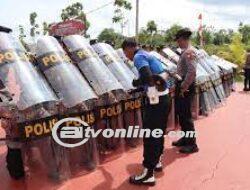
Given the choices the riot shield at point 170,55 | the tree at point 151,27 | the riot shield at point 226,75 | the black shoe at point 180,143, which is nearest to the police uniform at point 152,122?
the black shoe at point 180,143

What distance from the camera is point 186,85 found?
6.93 metres

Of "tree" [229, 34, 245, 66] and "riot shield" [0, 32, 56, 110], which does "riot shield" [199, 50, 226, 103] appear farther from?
"tree" [229, 34, 245, 66]

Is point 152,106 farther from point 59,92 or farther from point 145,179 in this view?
point 59,92

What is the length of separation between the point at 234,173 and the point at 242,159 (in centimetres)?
76

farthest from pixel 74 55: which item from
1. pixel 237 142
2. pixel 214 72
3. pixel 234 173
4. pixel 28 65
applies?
pixel 214 72

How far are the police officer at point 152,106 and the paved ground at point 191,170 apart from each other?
0.22 meters

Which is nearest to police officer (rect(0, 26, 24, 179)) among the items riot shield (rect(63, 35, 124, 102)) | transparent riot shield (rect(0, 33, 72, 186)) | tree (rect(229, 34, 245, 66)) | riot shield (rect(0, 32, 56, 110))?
transparent riot shield (rect(0, 33, 72, 186))

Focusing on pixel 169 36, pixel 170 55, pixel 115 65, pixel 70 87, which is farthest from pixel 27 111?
pixel 169 36

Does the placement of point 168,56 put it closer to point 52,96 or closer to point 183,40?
point 183,40

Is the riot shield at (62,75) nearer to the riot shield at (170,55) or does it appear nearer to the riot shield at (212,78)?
the riot shield at (170,55)

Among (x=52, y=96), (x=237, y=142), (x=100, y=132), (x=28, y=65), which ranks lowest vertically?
(x=237, y=142)

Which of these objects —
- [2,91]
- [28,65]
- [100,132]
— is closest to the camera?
[2,91]

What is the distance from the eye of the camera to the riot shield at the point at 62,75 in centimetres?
567

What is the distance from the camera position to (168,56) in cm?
989
